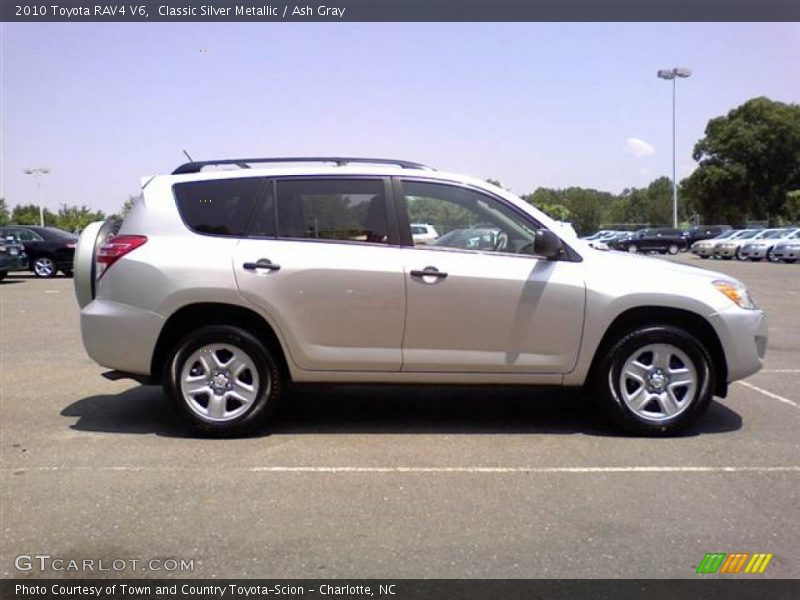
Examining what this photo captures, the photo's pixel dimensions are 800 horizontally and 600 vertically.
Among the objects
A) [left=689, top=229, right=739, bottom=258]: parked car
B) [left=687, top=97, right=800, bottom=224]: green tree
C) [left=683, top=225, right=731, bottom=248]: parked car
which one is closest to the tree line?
[left=687, top=97, right=800, bottom=224]: green tree

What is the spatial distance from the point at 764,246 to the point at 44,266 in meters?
29.2

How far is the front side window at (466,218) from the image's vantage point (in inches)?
203

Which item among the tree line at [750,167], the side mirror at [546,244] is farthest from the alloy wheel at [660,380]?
the tree line at [750,167]

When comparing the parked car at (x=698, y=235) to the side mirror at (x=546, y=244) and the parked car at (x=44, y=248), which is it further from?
the side mirror at (x=546, y=244)

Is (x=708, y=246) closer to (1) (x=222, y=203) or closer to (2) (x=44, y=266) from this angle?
(2) (x=44, y=266)

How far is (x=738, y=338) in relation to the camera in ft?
16.7

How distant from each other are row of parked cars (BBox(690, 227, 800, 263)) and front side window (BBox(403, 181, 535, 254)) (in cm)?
2985

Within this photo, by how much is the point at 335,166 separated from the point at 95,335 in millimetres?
2123

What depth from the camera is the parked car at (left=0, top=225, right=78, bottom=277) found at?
20.8m

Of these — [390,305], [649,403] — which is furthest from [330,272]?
[649,403]

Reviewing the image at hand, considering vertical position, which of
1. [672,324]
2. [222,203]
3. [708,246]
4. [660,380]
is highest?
[222,203]

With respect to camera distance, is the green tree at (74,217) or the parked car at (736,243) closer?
the parked car at (736,243)

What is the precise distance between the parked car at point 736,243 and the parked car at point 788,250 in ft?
7.10
